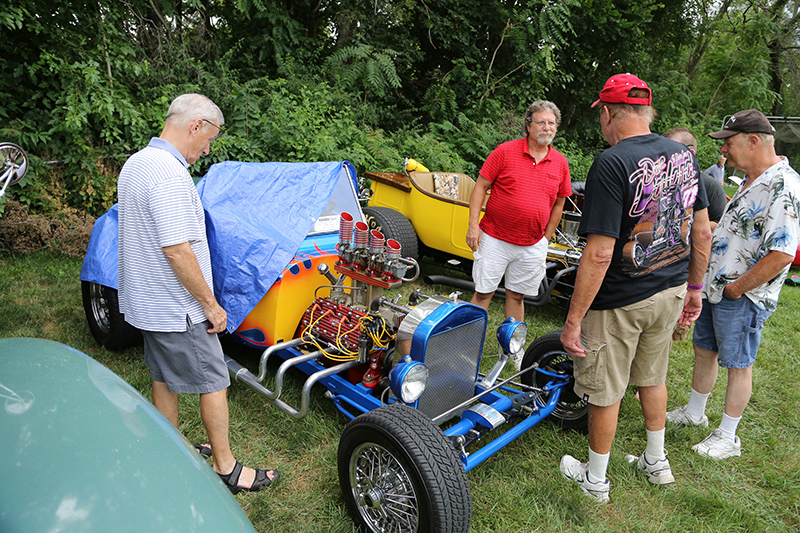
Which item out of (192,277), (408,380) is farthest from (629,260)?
(192,277)

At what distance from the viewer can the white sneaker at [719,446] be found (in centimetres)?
319

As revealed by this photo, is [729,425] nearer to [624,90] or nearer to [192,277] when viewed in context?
[624,90]

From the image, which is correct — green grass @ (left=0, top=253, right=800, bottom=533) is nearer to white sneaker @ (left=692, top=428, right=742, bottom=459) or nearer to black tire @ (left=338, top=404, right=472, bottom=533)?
white sneaker @ (left=692, top=428, right=742, bottom=459)

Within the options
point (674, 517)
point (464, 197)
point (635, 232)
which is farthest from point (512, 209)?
point (464, 197)

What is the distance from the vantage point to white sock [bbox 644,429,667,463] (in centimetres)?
281

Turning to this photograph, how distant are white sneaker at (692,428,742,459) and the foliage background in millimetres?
6234

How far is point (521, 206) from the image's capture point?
3893mm

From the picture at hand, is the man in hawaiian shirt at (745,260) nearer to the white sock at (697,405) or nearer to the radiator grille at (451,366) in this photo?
the white sock at (697,405)

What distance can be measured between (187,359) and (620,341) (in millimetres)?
2144

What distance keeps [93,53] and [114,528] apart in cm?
752

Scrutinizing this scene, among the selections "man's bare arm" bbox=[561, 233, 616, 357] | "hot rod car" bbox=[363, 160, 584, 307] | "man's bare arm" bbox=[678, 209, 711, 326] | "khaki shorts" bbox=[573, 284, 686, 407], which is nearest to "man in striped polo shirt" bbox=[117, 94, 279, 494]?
"man's bare arm" bbox=[561, 233, 616, 357]

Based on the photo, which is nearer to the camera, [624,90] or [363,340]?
[624,90]

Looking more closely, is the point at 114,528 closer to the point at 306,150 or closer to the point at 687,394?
the point at 687,394

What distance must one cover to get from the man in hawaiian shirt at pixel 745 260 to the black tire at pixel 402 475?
2023 millimetres
